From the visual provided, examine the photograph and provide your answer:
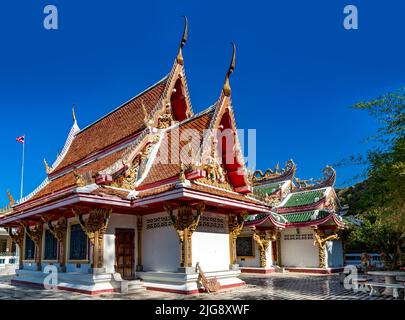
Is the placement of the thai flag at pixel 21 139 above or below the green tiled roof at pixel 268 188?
Result: above

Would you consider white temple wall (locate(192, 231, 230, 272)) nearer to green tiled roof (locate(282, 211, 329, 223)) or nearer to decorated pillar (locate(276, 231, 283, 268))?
green tiled roof (locate(282, 211, 329, 223))

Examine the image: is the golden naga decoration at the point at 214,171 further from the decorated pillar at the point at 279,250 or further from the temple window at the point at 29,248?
the decorated pillar at the point at 279,250

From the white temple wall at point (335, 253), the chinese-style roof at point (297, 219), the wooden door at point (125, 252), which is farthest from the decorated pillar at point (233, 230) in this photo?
the white temple wall at point (335, 253)

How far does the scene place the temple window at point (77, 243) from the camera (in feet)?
42.1

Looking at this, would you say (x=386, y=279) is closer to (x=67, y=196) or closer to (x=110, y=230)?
(x=110, y=230)

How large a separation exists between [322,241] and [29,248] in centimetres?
1516

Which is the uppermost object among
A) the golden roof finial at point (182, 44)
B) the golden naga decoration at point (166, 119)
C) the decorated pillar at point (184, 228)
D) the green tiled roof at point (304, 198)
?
the golden roof finial at point (182, 44)

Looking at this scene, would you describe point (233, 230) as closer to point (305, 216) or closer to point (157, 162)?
point (157, 162)

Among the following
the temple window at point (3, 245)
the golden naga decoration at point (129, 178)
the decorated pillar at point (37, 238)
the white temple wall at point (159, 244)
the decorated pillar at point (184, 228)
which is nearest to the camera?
the decorated pillar at point (184, 228)

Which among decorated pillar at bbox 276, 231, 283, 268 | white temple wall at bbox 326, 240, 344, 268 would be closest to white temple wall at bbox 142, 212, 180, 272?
decorated pillar at bbox 276, 231, 283, 268

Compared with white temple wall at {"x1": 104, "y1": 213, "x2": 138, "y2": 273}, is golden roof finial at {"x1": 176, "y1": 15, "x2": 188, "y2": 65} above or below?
above

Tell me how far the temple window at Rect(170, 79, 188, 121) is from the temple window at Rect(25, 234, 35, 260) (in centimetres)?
870

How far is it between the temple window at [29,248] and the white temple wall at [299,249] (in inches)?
545

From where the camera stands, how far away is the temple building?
11.6 metres
